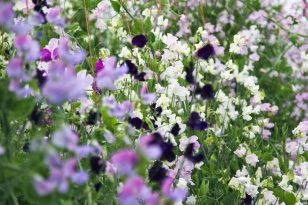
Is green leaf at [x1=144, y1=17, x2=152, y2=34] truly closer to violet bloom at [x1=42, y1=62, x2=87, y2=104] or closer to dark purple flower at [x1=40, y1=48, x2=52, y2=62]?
dark purple flower at [x1=40, y1=48, x2=52, y2=62]

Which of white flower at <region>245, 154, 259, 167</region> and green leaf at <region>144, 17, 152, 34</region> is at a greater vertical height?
green leaf at <region>144, 17, 152, 34</region>

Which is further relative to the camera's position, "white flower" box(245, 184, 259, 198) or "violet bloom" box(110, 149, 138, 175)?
"white flower" box(245, 184, 259, 198)

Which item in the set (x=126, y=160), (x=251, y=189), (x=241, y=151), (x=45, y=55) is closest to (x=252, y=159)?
(x=241, y=151)

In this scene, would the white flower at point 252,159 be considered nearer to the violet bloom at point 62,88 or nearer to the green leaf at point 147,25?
the green leaf at point 147,25

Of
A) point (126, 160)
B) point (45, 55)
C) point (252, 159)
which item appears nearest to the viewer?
point (126, 160)

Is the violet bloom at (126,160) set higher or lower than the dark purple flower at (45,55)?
higher

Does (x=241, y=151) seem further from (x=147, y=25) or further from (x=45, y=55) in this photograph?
(x=45, y=55)

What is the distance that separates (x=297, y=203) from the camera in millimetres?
1663

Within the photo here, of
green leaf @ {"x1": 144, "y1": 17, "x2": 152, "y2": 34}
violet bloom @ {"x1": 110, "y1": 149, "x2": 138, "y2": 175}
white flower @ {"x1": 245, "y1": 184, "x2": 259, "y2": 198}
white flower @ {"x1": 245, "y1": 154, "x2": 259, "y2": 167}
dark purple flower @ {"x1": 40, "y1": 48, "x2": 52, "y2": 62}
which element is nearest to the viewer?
violet bloom @ {"x1": 110, "y1": 149, "x2": 138, "y2": 175}

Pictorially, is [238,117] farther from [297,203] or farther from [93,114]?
[93,114]

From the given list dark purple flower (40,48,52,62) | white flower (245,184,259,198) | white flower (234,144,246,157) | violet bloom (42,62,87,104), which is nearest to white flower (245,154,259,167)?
white flower (234,144,246,157)

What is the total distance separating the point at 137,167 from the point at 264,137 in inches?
61.9

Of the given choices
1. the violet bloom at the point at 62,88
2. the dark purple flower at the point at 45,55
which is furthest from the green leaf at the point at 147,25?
the violet bloom at the point at 62,88

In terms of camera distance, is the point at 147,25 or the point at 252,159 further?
the point at 147,25
